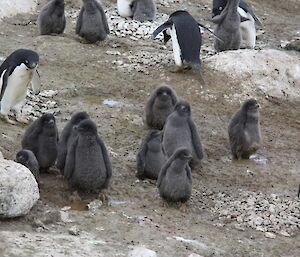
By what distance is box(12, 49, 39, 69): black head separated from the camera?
898cm

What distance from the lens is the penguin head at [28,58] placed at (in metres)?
8.98

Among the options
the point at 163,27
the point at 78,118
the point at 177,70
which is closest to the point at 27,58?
the point at 78,118

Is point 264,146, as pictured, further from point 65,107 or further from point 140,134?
point 65,107

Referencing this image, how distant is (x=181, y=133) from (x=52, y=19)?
463 centimetres

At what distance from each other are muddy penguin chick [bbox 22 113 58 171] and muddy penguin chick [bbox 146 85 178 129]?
1.93 meters

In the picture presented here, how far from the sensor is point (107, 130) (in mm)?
9484

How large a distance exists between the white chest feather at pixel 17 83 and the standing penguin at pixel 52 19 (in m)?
3.46

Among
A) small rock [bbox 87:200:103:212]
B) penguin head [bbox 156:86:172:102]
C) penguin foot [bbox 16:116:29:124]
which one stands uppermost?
penguin head [bbox 156:86:172:102]

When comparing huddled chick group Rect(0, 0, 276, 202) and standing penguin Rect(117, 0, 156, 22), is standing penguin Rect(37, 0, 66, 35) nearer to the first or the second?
huddled chick group Rect(0, 0, 276, 202)

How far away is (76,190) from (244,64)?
15.0 feet

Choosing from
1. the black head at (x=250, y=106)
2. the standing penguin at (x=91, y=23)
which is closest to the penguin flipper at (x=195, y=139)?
the black head at (x=250, y=106)

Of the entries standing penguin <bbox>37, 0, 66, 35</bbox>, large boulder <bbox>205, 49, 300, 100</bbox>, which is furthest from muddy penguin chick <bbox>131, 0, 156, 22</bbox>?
large boulder <bbox>205, 49, 300, 100</bbox>

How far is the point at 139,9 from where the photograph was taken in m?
14.0

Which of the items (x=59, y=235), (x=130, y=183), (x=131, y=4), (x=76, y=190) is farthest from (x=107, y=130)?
(x=131, y=4)
